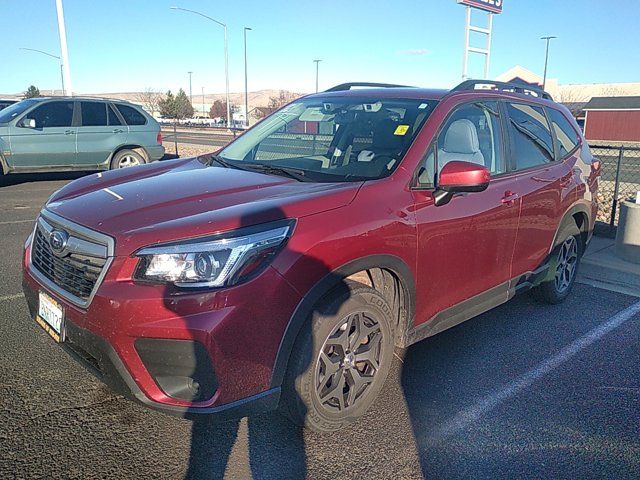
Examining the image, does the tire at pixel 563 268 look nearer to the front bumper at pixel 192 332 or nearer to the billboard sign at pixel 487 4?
the front bumper at pixel 192 332

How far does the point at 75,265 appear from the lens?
2584 millimetres

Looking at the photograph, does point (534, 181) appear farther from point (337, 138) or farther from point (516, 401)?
point (516, 401)

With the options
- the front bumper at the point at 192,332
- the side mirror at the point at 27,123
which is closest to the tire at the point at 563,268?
the front bumper at the point at 192,332

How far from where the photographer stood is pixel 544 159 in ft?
14.6

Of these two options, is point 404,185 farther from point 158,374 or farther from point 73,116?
point 73,116

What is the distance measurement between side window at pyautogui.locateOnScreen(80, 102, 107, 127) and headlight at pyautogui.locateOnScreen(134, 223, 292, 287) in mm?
10096

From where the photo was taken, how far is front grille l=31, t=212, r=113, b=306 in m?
2.46

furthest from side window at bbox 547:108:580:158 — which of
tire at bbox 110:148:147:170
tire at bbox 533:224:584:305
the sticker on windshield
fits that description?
tire at bbox 110:148:147:170

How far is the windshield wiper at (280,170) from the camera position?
3.20 m

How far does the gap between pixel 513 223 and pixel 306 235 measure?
200 cm

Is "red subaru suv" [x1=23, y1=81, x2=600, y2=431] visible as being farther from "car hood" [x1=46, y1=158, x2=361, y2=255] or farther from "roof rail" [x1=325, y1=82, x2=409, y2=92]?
"roof rail" [x1=325, y1=82, x2=409, y2=92]

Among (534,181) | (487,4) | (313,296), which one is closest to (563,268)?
(534,181)

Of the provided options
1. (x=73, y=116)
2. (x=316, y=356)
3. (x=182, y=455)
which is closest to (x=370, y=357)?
(x=316, y=356)

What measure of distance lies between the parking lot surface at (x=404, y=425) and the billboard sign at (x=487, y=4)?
803 inches
